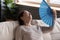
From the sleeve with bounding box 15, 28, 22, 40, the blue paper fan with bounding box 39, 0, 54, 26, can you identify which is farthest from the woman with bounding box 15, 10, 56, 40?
the blue paper fan with bounding box 39, 0, 54, 26

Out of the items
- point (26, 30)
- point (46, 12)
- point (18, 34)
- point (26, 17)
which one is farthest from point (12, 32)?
point (46, 12)

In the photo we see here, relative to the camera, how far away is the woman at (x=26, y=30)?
2109 mm

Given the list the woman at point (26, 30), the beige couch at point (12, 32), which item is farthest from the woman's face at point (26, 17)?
the beige couch at point (12, 32)

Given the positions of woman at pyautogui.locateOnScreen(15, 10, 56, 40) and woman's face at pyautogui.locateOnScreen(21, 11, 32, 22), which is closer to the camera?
woman at pyautogui.locateOnScreen(15, 10, 56, 40)

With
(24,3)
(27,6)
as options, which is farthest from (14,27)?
(24,3)

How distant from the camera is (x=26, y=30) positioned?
2154 mm

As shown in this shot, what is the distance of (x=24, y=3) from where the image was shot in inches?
150

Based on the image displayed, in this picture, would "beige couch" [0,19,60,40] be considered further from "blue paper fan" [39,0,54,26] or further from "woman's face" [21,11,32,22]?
"blue paper fan" [39,0,54,26]

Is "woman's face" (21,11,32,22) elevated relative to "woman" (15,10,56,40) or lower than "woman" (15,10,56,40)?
elevated

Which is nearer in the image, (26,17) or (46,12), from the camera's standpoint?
(46,12)

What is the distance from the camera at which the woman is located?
211cm

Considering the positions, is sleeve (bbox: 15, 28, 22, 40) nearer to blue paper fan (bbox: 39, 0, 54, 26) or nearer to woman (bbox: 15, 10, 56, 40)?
woman (bbox: 15, 10, 56, 40)

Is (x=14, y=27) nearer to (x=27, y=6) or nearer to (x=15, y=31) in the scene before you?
(x=15, y=31)

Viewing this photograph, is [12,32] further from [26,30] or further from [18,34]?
[26,30]
